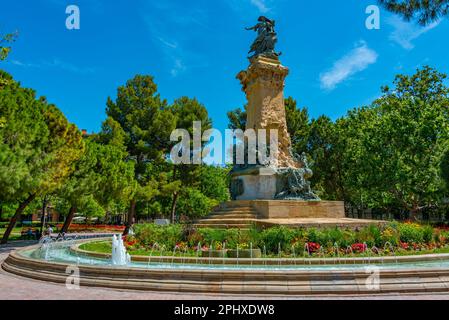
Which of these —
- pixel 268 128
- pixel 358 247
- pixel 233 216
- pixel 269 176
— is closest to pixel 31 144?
pixel 233 216

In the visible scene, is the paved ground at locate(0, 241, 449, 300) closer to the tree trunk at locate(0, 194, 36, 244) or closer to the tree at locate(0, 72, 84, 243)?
the tree at locate(0, 72, 84, 243)

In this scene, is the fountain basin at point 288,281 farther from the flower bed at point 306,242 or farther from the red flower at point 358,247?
the red flower at point 358,247

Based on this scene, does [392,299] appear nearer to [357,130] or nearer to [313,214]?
[313,214]

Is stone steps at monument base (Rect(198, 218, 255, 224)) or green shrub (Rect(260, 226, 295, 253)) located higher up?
stone steps at monument base (Rect(198, 218, 255, 224))

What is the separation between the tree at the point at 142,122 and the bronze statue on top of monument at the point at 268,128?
1434cm

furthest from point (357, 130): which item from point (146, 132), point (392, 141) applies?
point (146, 132)

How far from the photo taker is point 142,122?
37094 mm

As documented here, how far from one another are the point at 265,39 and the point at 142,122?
17.9m

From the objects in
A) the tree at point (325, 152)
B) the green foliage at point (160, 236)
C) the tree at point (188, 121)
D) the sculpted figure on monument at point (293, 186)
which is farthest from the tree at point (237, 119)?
the green foliage at point (160, 236)

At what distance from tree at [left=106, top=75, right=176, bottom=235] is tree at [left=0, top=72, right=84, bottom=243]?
38.6 feet

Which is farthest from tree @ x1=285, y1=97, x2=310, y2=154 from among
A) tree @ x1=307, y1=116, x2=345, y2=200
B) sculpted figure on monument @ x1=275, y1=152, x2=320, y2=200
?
sculpted figure on monument @ x1=275, y1=152, x2=320, y2=200

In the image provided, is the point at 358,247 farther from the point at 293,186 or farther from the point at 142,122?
the point at 142,122

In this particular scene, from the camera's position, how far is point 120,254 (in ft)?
37.7

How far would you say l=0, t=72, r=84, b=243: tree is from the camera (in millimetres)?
16672
